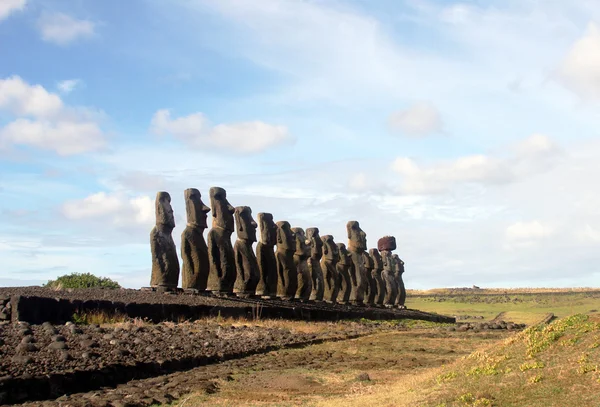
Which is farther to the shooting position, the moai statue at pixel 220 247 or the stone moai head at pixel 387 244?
the stone moai head at pixel 387 244

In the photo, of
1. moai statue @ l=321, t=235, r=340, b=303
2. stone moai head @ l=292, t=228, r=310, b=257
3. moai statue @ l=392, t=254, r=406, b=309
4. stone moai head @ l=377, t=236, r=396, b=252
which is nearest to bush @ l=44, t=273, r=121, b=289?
stone moai head @ l=292, t=228, r=310, b=257

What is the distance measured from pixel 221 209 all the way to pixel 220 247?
1.06 meters

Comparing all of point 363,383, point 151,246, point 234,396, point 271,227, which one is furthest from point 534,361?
point 271,227

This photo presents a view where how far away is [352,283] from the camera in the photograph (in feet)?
102

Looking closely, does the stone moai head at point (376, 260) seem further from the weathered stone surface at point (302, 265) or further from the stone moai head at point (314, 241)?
the weathered stone surface at point (302, 265)

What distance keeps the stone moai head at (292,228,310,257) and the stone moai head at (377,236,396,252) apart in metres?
15.5

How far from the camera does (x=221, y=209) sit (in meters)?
20.2

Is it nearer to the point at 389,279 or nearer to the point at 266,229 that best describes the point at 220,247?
the point at 266,229

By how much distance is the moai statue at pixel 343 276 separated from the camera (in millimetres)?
29844

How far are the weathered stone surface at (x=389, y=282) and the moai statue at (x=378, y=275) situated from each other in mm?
838

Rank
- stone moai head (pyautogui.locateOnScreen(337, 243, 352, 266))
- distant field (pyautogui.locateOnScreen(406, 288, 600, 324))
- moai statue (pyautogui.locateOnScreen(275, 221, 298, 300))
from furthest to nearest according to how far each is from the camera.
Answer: distant field (pyautogui.locateOnScreen(406, 288, 600, 324)) → stone moai head (pyautogui.locateOnScreen(337, 243, 352, 266)) → moai statue (pyautogui.locateOnScreen(275, 221, 298, 300))

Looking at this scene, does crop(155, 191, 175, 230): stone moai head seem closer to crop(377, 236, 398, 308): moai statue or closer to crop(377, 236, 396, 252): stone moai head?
crop(377, 236, 398, 308): moai statue

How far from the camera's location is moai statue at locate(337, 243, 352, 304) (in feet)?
97.9

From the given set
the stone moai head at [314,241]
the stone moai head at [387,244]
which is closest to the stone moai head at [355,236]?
the stone moai head at [314,241]
